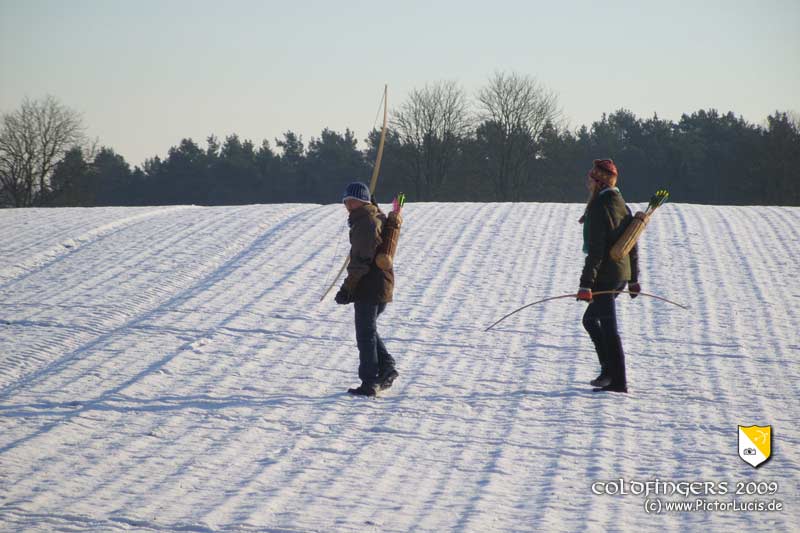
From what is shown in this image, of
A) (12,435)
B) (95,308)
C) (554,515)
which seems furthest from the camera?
(95,308)

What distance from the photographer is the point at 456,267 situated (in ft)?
37.2

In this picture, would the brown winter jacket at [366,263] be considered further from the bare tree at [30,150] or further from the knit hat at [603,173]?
the bare tree at [30,150]

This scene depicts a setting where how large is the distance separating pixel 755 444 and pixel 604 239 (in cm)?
185

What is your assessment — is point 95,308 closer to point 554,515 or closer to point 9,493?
point 9,493

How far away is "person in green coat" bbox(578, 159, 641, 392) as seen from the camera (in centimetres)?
636

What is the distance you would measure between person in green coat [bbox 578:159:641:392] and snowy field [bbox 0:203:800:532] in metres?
0.40

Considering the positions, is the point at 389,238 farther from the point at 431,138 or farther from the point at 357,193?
the point at 431,138

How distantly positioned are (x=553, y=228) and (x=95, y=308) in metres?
7.82

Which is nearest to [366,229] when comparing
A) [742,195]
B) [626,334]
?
[626,334]

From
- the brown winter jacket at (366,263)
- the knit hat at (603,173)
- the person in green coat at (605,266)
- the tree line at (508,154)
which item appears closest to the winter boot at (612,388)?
the person in green coat at (605,266)

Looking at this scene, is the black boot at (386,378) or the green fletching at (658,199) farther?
the green fletching at (658,199)

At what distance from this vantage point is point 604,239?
638cm

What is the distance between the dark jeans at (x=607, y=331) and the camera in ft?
21.0

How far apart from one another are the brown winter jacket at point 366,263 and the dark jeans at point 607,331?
163cm
